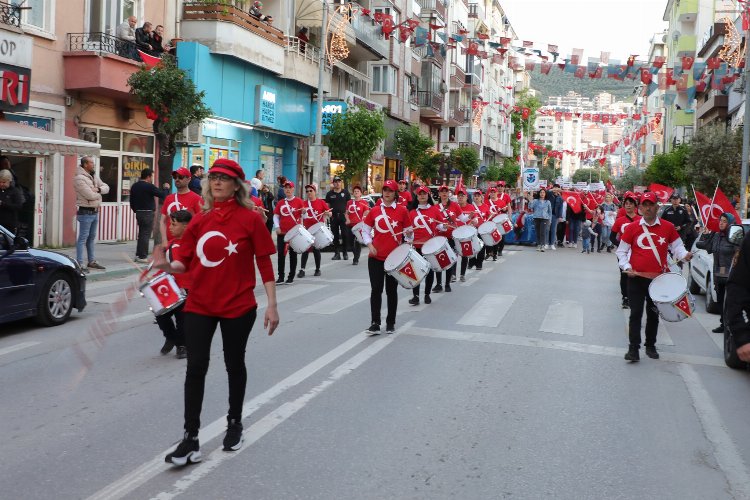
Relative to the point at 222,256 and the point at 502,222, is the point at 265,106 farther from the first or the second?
the point at 222,256

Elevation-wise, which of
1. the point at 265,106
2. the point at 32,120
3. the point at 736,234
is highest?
the point at 265,106


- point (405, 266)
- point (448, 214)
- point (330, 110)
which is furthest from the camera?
point (330, 110)

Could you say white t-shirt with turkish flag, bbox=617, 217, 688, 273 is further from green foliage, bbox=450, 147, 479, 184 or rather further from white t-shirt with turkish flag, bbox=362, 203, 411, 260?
green foliage, bbox=450, 147, 479, 184

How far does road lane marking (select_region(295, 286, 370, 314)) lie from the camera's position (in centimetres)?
1175

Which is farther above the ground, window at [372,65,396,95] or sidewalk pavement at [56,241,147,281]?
window at [372,65,396,95]

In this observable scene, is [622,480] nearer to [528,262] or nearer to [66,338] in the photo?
[66,338]

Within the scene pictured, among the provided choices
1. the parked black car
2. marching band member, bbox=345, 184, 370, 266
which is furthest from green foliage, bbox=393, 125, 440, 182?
the parked black car

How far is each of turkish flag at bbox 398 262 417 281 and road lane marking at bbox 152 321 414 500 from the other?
1200 millimetres

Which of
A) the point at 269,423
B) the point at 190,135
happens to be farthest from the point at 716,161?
the point at 269,423

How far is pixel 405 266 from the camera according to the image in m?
10.2

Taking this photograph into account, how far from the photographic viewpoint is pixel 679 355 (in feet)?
31.5

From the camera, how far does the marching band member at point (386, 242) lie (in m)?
10.1

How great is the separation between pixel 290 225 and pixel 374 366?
719 cm

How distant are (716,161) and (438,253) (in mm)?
29828
